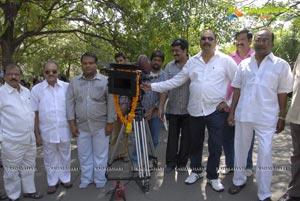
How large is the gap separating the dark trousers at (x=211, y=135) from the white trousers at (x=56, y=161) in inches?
69.7

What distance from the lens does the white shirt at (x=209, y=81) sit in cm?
398

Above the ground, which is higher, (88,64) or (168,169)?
(88,64)

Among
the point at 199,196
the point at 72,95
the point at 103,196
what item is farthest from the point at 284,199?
the point at 72,95

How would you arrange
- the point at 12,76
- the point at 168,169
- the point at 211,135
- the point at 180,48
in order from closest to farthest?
1. the point at 12,76
2. the point at 211,135
3. the point at 180,48
4. the point at 168,169

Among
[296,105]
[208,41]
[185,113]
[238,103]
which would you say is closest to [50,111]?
[185,113]

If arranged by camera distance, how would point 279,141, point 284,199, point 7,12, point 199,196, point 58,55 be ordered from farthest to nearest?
point 58,55 < point 7,12 < point 279,141 < point 199,196 < point 284,199

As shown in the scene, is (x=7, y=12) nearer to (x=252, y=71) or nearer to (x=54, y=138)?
(x=54, y=138)

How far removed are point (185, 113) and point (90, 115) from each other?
142cm

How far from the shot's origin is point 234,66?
4.05 meters

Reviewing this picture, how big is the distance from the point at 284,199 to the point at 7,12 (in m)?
7.09

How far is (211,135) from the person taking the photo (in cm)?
409

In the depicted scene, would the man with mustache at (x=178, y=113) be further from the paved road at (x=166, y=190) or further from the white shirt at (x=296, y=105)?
the white shirt at (x=296, y=105)

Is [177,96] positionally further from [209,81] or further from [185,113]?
[209,81]

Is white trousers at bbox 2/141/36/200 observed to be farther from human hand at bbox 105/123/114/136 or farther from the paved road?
human hand at bbox 105/123/114/136
